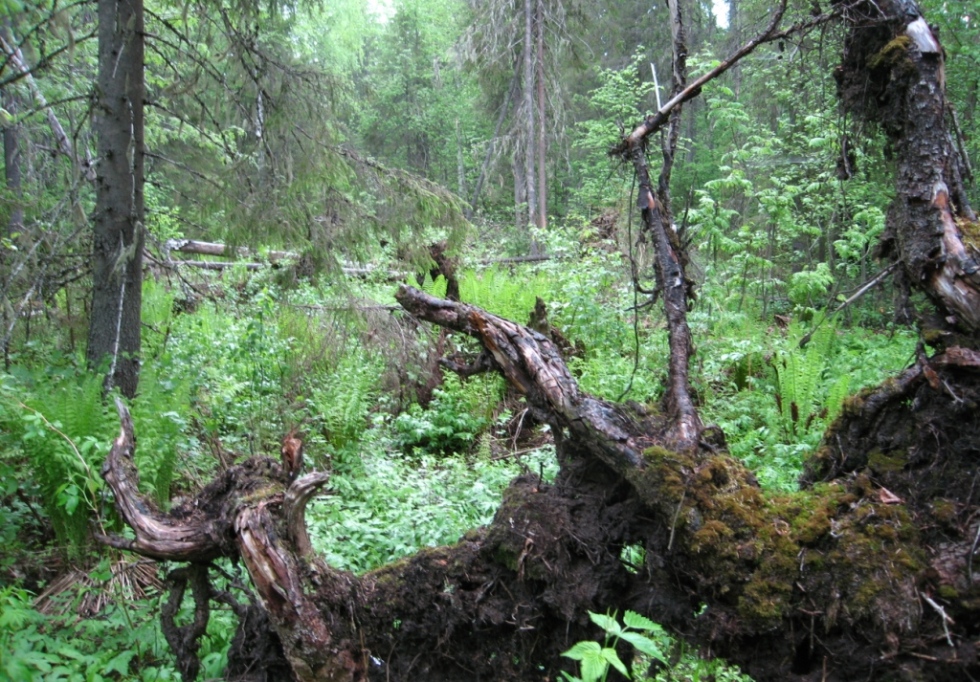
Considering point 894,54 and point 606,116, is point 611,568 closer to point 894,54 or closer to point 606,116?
point 894,54

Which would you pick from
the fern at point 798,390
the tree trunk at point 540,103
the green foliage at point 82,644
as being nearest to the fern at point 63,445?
the green foliage at point 82,644

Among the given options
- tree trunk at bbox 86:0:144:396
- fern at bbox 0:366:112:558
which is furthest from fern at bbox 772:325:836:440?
tree trunk at bbox 86:0:144:396

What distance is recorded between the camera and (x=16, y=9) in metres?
3.16

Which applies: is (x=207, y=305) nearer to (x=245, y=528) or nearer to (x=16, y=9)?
(x=16, y=9)

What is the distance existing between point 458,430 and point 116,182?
Answer: 3551mm

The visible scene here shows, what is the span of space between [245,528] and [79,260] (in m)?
3.98

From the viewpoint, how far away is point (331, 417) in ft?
19.6

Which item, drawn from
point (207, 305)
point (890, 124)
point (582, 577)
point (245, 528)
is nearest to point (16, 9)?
point (245, 528)

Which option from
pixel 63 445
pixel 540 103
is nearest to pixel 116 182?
pixel 63 445

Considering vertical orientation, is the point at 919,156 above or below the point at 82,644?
above

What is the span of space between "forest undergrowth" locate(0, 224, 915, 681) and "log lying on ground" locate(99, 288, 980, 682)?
1.10ft

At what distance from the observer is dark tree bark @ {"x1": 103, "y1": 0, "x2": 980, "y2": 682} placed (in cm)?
232

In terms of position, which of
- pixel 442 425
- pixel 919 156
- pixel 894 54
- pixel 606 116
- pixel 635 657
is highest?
pixel 606 116

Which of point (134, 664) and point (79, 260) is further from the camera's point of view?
point (79, 260)
